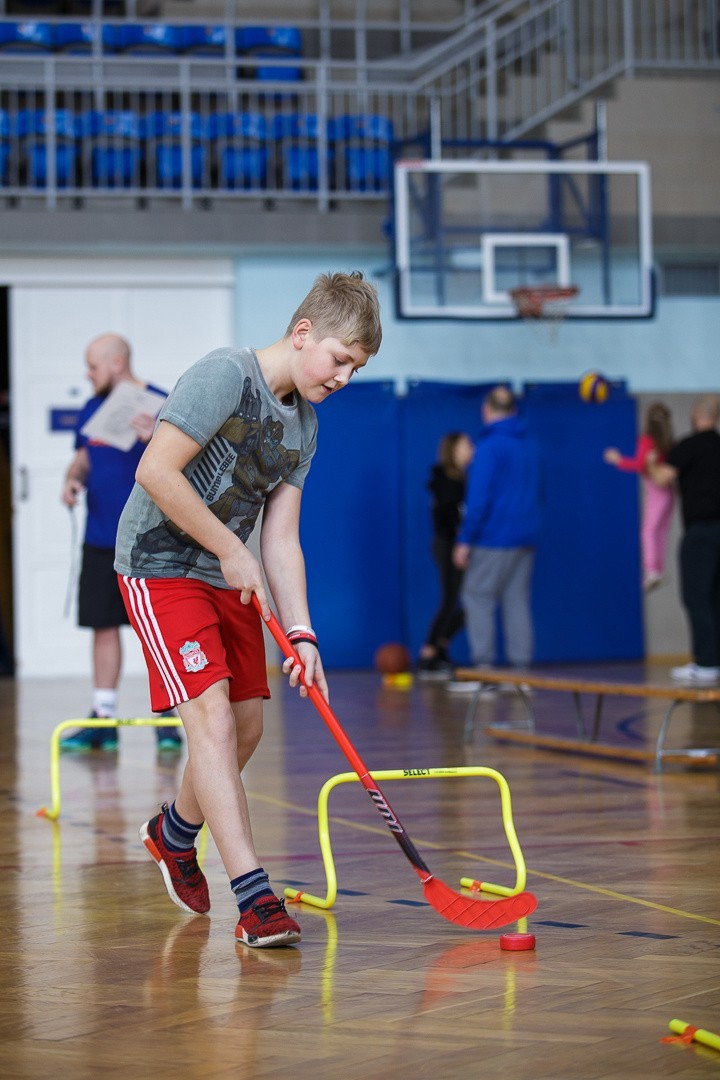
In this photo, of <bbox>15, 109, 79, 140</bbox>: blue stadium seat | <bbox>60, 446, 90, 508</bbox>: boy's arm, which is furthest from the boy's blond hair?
<bbox>15, 109, 79, 140</bbox>: blue stadium seat

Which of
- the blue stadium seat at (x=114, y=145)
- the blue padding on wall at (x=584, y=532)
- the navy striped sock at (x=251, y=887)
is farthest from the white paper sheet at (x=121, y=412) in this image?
the blue stadium seat at (x=114, y=145)

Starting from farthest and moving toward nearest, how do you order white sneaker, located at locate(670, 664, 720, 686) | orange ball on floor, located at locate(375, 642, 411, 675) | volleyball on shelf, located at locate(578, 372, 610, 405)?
1. volleyball on shelf, located at locate(578, 372, 610, 405)
2. orange ball on floor, located at locate(375, 642, 411, 675)
3. white sneaker, located at locate(670, 664, 720, 686)

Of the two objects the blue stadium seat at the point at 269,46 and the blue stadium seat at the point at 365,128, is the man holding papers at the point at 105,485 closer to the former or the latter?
the blue stadium seat at the point at 365,128

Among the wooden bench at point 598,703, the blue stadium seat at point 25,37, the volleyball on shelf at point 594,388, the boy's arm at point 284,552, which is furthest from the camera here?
the blue stadium seat at point 25,37

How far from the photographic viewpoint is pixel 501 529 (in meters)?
8.95

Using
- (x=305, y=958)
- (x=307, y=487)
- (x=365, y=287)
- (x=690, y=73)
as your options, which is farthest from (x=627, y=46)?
(x=305, y=958)

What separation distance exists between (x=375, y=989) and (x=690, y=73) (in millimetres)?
11300

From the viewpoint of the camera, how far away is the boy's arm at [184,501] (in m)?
3.06

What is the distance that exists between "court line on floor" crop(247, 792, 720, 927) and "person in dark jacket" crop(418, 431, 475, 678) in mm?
5406

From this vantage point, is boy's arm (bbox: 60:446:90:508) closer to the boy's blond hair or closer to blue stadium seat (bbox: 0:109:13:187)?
the boy's blond hair

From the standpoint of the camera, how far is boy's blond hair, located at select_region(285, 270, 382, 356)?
3090 mm

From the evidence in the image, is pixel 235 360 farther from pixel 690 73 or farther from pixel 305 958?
pixel 690 73

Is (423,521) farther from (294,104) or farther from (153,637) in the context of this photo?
(153,637)

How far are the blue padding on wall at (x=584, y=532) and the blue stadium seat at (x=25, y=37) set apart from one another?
19.5ft
